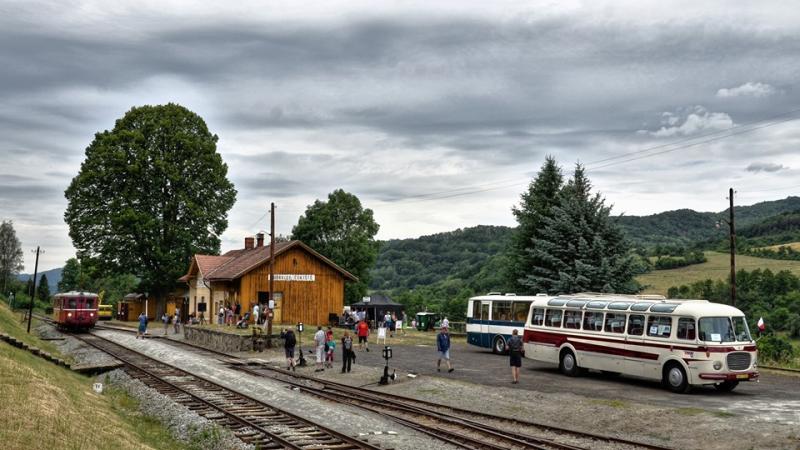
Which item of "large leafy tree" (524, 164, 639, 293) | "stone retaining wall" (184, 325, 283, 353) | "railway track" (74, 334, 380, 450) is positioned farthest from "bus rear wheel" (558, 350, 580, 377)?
"stone retaining wall" (184, 325, 283, 353)

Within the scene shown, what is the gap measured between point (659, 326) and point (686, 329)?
3.26 ft

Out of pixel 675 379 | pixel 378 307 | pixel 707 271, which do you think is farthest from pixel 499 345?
pixel 707 271

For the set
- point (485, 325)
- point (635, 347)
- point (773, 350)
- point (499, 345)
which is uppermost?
point (485, 325)

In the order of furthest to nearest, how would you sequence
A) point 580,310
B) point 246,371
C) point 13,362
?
point 246,371
point 580,310
point 13,362

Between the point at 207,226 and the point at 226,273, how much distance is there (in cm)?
689

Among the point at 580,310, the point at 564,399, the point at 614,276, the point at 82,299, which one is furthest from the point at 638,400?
the point at 82,299

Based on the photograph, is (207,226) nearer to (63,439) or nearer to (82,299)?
(82,299)

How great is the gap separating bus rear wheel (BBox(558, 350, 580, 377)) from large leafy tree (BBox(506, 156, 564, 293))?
1699 cm

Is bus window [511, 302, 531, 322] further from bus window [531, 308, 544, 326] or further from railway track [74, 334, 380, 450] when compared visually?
railway track [74, 334, 380, 450]

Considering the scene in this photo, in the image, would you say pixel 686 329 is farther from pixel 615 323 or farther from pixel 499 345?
pixel 499 345

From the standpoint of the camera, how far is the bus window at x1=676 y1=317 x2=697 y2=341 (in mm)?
20547

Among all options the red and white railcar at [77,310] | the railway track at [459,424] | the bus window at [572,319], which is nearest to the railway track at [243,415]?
the railway track at [459,424]

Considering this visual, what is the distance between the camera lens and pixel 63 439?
11984 millimetres

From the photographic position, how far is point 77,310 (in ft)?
163
